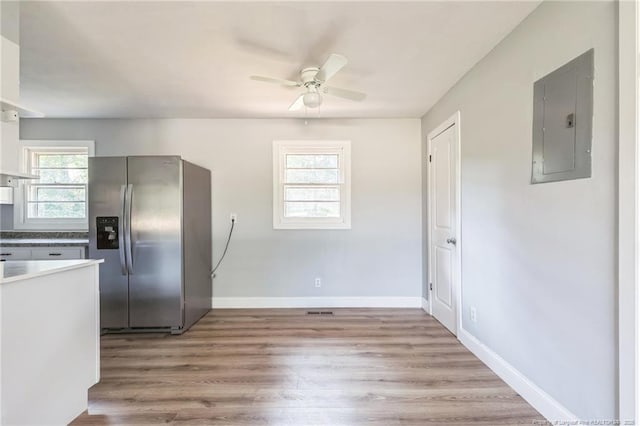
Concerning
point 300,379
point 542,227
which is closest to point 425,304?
point 300,379

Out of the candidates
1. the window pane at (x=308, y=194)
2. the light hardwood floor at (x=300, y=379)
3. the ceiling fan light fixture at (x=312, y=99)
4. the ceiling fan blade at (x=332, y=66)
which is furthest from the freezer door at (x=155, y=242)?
the ceiling fan blade at (x=332, y=66)

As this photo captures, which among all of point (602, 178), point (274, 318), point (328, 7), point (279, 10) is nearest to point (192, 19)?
point (279, 10)

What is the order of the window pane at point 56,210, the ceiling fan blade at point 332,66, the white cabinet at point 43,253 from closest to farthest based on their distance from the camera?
the ceiling fan blade at point 332,66 < the white cabinet at point 43,253 < the window pane at point 56,210

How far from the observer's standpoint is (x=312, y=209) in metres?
3.94

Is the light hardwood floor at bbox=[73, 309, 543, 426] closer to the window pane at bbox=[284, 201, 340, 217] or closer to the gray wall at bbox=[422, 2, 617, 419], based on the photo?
the gray wall at bbox=[422, 2, 617, 419]

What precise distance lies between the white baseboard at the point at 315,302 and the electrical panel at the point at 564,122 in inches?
97.7

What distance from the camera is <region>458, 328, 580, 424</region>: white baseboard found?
1669 mm

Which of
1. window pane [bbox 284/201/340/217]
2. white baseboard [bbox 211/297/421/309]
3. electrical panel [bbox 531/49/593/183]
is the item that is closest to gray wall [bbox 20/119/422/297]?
white baseboard [bbox 211/297/421/309]

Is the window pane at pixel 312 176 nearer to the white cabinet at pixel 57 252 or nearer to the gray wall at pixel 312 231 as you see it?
the gray wall at pixel 312 231

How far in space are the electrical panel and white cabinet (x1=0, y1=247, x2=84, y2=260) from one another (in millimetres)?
4135

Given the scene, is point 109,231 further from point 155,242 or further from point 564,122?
point 564,122

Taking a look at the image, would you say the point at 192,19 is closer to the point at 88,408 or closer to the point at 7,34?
the point at 7,34

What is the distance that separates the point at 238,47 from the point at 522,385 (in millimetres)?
3004

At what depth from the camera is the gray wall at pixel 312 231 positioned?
3.90 metres
